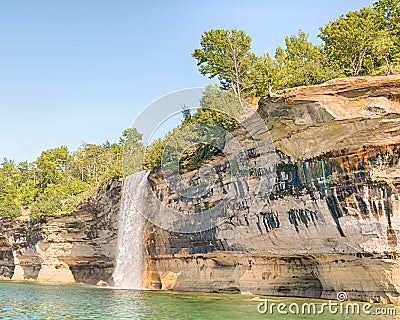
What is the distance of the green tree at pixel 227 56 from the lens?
107 ft

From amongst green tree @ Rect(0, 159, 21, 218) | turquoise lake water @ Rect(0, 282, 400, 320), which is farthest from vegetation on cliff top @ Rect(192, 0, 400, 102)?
green tree @ Rect(0, 159, 21, 218)

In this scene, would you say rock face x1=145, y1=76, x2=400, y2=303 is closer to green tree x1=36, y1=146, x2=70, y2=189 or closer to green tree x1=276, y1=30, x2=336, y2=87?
green tree x1=276, y1=30, x2=336, y2=87

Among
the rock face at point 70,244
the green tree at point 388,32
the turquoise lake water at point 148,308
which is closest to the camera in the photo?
the turquoise lake water at point 148,308

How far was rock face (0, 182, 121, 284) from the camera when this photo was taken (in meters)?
36.9

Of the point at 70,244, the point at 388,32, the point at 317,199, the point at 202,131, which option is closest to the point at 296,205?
the point at 317,199

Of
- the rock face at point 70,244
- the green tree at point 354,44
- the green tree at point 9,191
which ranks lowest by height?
the rock face at point 70,244

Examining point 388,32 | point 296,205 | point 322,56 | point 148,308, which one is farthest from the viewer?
point 322,56

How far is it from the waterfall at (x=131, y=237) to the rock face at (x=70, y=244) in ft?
7.08

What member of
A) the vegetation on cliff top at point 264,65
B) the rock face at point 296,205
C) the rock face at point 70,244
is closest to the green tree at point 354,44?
the vegetation on cliff top at point 264,65

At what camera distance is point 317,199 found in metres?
19.3

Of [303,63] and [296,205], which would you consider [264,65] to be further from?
[296,205]

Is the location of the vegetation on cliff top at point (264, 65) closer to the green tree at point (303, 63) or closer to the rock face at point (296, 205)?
the green tree at point (303, 63)

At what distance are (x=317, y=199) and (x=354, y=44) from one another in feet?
45.9

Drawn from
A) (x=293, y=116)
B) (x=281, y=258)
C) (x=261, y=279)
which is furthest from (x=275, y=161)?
(x=261, y=279)
